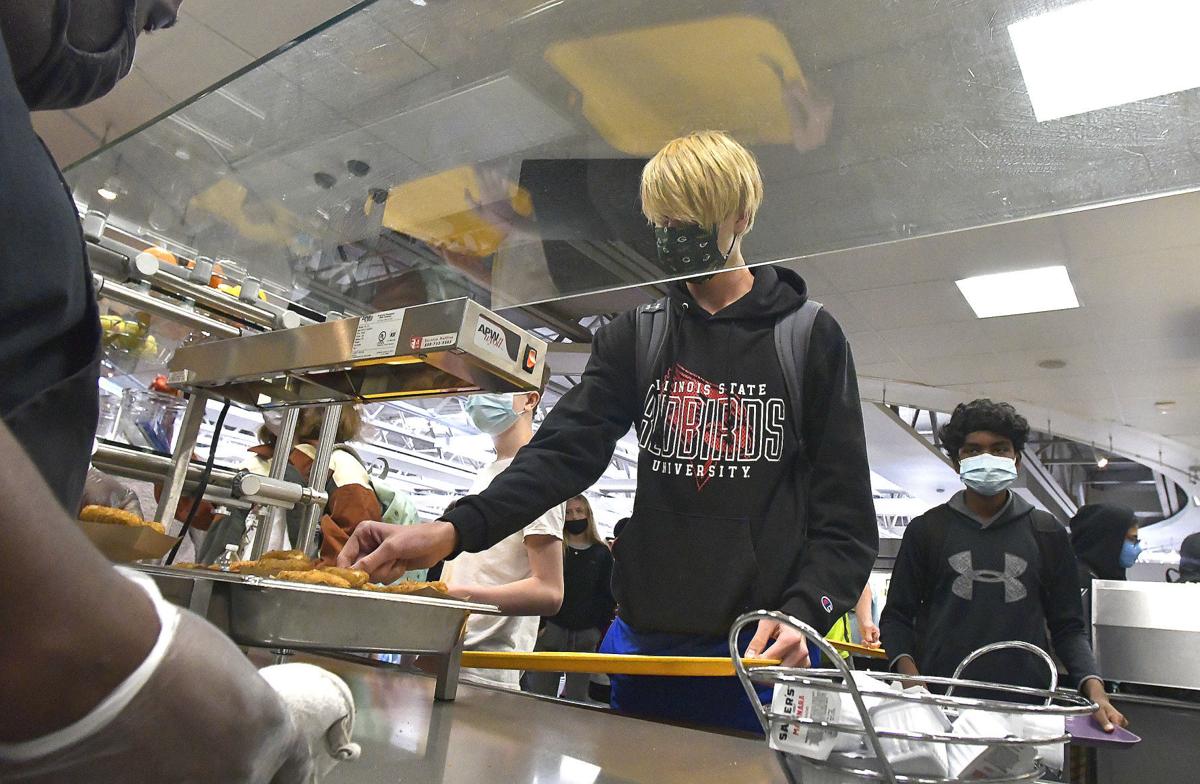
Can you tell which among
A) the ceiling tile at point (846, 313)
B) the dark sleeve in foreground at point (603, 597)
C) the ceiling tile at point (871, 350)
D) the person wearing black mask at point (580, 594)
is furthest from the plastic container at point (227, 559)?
the ceiling tile at point (871, 350)

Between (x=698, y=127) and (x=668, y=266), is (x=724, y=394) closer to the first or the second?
(x=668, y=266)

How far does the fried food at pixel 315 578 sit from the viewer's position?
1.02 meters

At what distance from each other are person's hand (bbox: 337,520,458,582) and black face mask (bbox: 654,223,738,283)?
1.81 ft

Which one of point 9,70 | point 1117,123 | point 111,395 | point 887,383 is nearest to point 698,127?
point 1117,123

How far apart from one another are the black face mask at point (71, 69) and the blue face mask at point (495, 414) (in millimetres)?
1944

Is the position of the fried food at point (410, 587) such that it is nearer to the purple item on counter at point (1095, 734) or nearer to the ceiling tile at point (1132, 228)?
the purple item on counter at point (1095, 734)

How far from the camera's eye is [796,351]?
53.9 inches

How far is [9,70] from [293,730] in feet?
1.20

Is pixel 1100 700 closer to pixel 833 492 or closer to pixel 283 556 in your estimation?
pixel 833 492

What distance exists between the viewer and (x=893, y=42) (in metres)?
0.77

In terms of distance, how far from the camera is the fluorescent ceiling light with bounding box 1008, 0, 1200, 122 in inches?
26.1

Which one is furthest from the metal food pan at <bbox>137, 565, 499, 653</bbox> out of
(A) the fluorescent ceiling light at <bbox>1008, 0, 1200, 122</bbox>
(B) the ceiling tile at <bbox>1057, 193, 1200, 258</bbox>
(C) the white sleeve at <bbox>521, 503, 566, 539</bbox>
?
→ (B) the ceiling tile at <bbox>1057, 193, 1200, 258</bbox>

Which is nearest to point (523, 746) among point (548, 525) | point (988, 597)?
point (548, 525)

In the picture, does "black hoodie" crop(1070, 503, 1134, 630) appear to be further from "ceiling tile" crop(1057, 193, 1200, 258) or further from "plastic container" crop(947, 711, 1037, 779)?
"plastic container" crop(947, 711, 1037, 779)
